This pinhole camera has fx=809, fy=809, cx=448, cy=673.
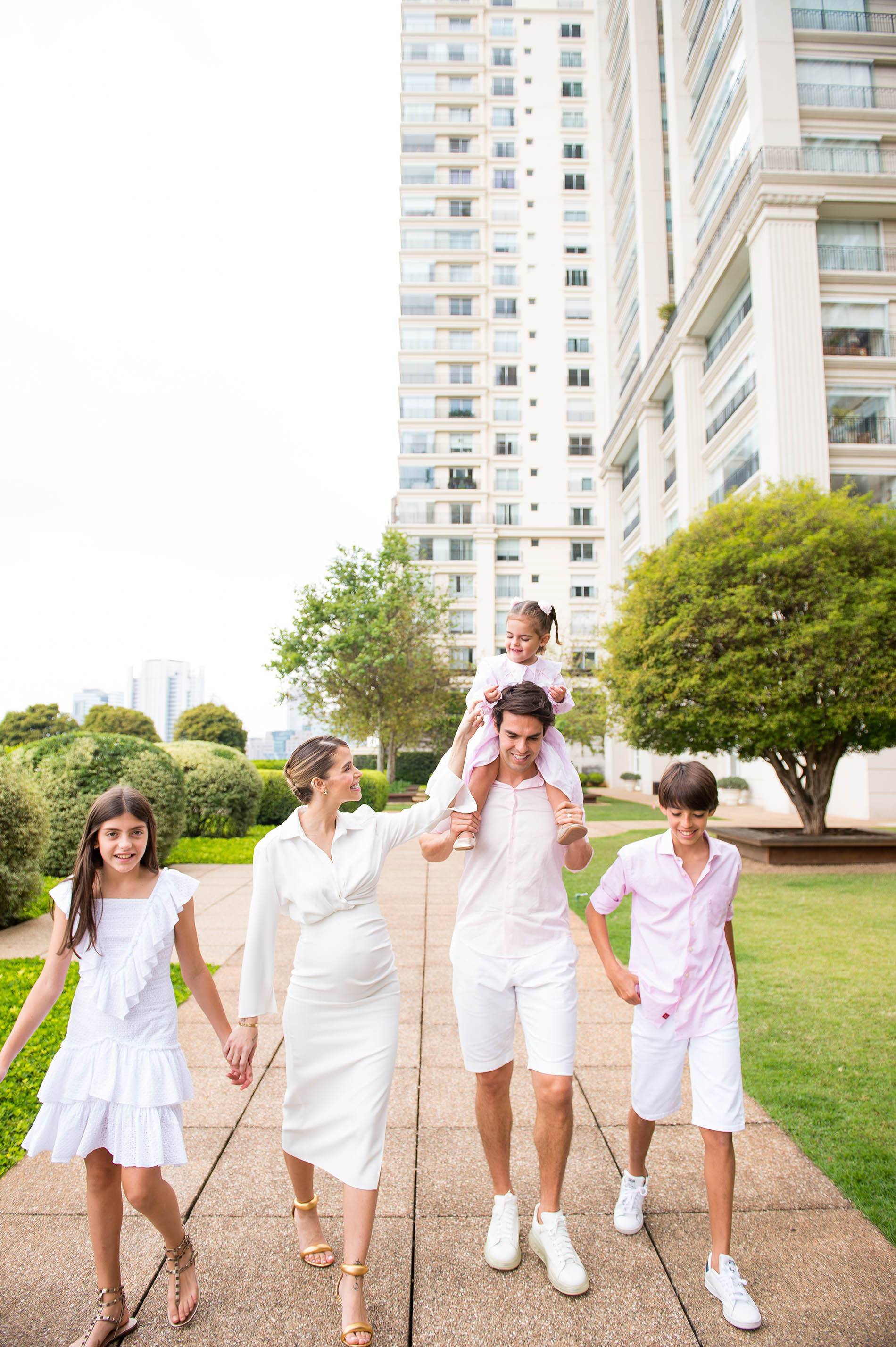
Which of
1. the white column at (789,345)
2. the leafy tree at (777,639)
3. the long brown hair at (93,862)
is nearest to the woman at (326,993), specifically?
the long brown hair at (93,862)

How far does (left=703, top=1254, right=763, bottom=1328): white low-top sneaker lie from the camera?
8.22 feet

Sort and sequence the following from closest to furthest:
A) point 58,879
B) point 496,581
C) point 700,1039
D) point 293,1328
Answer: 1. point 293,1328
2. point 700,1039
3. point 58,879
4. point 496,581

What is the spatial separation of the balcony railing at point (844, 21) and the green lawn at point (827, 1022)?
2688cm

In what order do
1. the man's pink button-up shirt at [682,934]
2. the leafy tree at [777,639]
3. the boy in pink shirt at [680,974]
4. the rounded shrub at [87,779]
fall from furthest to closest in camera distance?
1. the leafy tree at [777,639]
2. the rounded shrub at [87,779]
3. the man's pink button-up shirt at [682,934]
4. the boy in pink shirt at [680,974]

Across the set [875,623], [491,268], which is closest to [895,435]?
[875,623]

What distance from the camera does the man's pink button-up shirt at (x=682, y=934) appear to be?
9.48ft

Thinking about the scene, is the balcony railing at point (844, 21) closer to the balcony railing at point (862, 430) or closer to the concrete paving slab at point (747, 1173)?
the balcony railing at point (862, 430)

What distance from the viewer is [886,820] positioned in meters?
21.6

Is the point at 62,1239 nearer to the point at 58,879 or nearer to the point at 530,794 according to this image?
the point at 530,794

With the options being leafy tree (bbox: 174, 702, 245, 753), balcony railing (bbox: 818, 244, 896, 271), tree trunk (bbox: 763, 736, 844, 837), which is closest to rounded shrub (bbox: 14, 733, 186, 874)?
tree trunk (bbox: 763, 736, 844, 837)

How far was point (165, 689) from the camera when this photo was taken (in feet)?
361

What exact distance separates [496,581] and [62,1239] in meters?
49.8

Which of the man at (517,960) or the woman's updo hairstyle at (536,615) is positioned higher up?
the woman's updo hairstyle at (536,615)

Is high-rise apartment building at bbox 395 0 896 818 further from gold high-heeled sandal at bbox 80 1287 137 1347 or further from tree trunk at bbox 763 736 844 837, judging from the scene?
gold high-heeled sandal at bbox 80 1287 137 1347
